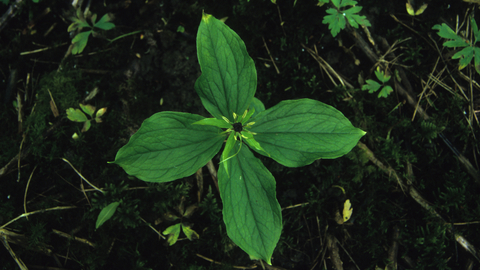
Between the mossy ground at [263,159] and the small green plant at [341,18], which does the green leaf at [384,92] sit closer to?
the mossy ground at [263,159]

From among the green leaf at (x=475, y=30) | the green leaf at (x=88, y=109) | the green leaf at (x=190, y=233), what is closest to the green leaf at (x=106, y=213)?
the green leaf at (x=190, y=233)

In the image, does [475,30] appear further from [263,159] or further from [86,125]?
[86,125]

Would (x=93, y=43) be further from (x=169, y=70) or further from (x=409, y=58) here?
(x=409, y=58)

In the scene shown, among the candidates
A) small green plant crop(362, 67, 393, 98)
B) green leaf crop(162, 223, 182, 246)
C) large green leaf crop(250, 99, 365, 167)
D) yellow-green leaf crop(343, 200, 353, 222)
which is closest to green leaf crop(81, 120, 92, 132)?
green leaf crop(162, 223, 182, 246)

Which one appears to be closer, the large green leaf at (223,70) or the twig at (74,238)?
the large green leaf at (223,70)

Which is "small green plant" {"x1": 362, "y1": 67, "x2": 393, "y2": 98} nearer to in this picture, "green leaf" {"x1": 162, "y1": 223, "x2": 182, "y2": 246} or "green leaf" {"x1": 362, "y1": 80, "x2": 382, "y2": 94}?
"green leaf" {"x1": 362, "y1": 80, "x2": 382, "y2": 94}

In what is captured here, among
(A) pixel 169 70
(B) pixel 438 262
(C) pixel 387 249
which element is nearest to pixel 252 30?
(A) pixel 169 70

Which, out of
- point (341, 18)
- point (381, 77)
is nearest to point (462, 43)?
point (381, 77)
